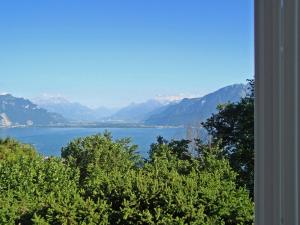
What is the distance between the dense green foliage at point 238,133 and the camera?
2.16 m

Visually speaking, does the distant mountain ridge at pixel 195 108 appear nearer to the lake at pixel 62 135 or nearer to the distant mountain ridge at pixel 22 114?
the lake at pixel 62 135

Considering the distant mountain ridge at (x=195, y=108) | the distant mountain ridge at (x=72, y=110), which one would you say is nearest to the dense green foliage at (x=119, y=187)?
the distant mountain ridge at (x=195, y=108)

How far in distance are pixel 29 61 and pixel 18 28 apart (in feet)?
1.21

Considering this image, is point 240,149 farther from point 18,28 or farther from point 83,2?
point 18,28

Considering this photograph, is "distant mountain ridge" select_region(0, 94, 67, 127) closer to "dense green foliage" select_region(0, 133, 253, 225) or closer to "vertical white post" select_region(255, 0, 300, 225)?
"dense green foliage" select_region(0, 133, 253, 225)

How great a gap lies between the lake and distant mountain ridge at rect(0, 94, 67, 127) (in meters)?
0.08

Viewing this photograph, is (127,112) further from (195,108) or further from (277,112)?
(277,112)

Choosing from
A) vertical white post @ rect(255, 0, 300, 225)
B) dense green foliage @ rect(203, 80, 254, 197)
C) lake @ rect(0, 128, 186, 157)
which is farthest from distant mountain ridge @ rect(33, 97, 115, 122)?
vertical white post @ rect(255, 0, 300, 225)

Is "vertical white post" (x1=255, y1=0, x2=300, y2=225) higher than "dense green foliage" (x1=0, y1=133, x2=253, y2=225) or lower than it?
higher

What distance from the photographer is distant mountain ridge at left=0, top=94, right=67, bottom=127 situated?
2.61 metres

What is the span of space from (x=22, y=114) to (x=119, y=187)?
3.33 feet

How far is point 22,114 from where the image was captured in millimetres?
2760

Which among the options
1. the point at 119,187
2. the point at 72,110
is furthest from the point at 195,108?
the point at 72,110

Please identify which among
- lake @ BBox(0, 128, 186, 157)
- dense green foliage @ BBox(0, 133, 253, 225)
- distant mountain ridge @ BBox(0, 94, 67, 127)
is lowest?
dense green foliage @ BBox(0, 133, 253, 225)
